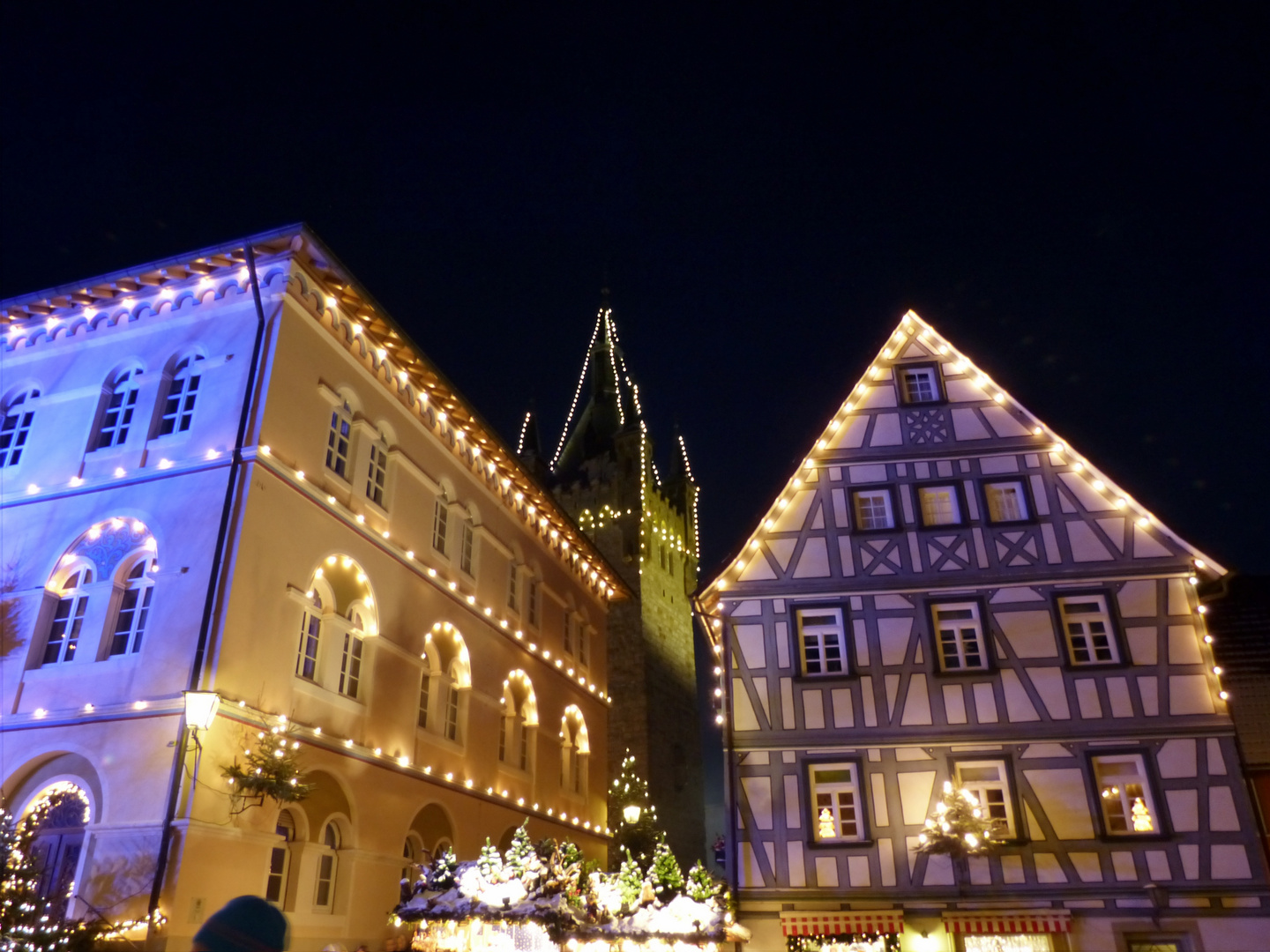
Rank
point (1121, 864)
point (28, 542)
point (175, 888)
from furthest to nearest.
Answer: point (1121, 864) → point (28, 542) → point (175, 888)

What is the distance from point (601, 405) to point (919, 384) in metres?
36.7

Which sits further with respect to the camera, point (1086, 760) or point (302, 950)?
point (1086, 760)

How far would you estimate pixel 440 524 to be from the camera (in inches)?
842

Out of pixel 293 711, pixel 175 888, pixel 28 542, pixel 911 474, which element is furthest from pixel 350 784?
pixel 911 474

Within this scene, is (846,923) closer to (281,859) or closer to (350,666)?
(281,859)

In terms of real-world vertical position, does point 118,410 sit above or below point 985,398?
below

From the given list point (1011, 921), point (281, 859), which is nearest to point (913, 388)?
point (1011, 921)

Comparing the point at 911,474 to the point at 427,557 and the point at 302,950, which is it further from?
the point at 302,950

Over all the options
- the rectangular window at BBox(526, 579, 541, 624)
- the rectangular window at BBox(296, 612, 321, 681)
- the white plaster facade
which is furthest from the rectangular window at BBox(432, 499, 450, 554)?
the rectangular window at BBox(526, 579, 541, 624)

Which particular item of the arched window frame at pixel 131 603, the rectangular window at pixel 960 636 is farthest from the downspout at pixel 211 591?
the rectangular window at pixel 960 636

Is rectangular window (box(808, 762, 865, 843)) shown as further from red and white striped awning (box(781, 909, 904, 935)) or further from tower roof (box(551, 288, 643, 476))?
tower roof (box(551, 288, 643, 476))

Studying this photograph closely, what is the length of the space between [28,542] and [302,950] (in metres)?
7.45

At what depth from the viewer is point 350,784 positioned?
16.5 meters

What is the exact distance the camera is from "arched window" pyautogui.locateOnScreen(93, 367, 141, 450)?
16438 mm
